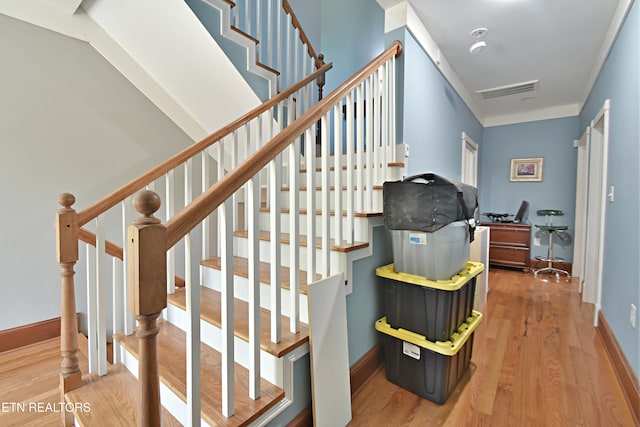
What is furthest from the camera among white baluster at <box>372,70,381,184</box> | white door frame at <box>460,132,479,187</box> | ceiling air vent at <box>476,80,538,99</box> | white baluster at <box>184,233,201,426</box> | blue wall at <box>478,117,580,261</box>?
blue wall at <box>478,117,580,261</box>

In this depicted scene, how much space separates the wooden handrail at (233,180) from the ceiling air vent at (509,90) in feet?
10.6

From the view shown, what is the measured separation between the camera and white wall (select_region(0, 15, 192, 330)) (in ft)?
6.19

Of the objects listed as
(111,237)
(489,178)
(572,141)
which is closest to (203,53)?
(111,237)

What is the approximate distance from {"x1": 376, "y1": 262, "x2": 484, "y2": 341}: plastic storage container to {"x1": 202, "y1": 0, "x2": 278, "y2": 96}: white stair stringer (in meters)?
1.86

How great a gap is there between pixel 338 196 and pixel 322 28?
3633mm

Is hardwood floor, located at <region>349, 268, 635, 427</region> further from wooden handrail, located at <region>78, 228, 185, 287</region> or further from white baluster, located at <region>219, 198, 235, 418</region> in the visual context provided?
wooden handrail, located at <region>78, 228, 185, 287</region>

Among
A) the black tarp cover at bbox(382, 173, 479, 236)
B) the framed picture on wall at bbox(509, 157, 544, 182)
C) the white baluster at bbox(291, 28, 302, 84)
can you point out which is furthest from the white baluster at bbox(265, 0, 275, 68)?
the framed picture on wall at bbox(509, 157, 544, 182)

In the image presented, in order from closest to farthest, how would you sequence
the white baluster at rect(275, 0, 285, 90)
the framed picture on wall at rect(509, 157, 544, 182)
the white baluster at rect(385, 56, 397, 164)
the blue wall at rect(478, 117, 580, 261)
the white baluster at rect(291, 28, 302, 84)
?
the white baluster at rect(385, 56, 397, 164) < the white baluster at rect(275, 0, 285, 90) < the white baluster at rect(291, 28, 302, 84) < the blue wall at rect(478, 117, 580, 261) < the framed picture on wall at rect(509, 157, 544, 182)

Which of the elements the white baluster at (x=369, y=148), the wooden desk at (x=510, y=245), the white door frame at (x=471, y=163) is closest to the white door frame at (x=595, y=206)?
the wooden desk at (x=510, y=245)

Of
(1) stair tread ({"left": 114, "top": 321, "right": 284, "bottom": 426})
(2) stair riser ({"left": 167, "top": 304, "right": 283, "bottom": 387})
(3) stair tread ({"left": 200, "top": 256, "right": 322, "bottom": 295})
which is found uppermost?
(3) stair tread ({"left": 200, "top": 256, "right": 322, "bottom": 295})

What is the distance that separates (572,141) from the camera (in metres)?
4.30

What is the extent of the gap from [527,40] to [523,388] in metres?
2.93

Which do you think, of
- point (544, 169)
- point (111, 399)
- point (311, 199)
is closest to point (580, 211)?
point (544, 169)

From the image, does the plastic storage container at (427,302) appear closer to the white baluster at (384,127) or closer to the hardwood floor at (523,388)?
the hardwood floor at (523,388)
